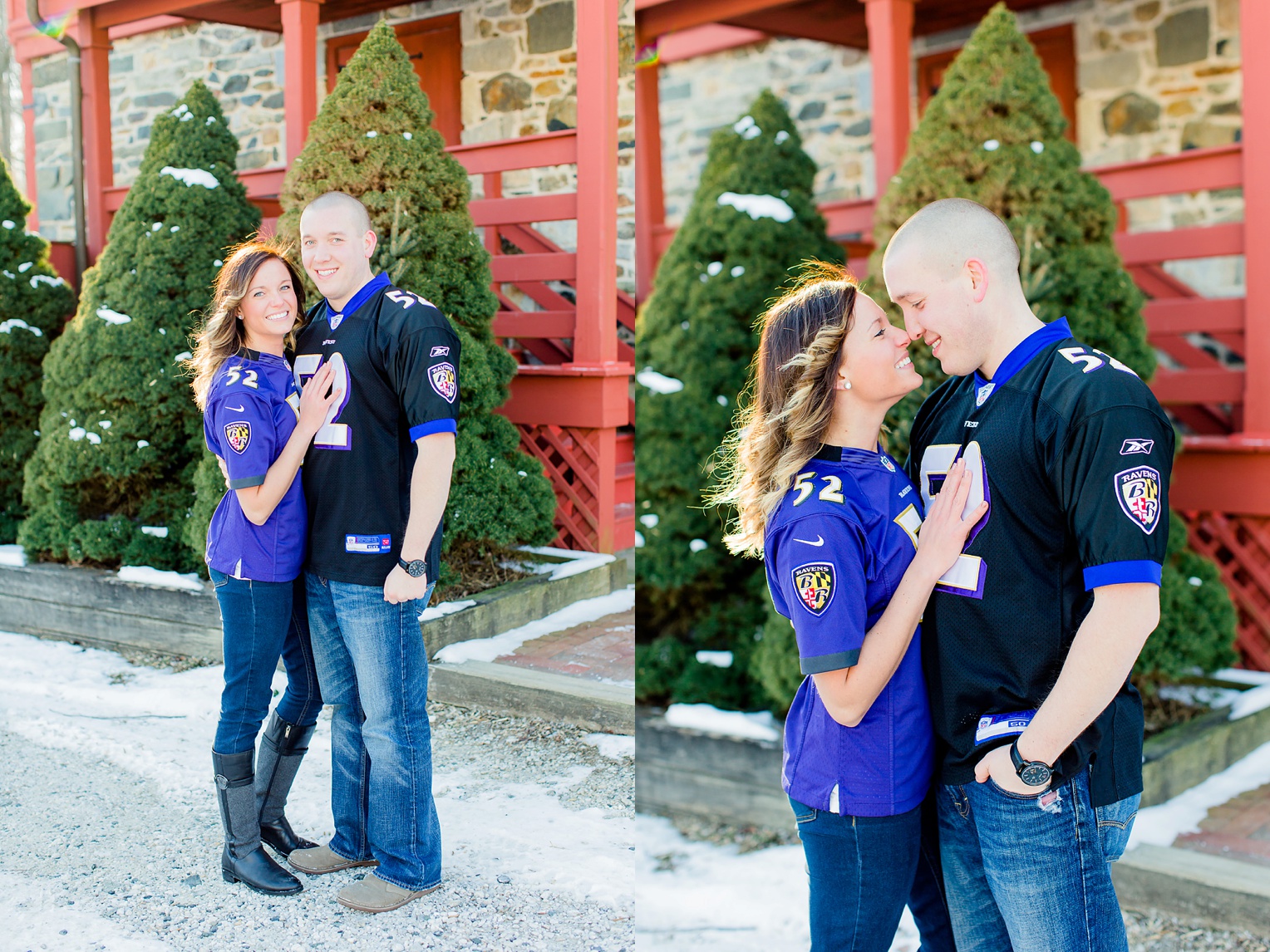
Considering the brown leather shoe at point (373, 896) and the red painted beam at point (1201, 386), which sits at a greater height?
the red painted beam at point (1201, 386)

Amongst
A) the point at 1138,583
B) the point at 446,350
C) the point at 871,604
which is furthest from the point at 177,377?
the point at 1138,583

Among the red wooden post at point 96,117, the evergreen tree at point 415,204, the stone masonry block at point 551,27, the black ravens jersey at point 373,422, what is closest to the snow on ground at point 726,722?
the evergreen tree at point 415,204

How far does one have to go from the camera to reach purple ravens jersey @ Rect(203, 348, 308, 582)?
2.34 metres

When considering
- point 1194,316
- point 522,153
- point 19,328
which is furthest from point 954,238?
point 19,328

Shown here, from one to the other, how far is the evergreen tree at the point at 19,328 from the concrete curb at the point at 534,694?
2.48 metres

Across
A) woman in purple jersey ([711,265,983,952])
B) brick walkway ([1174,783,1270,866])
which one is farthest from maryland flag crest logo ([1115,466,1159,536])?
brick walkway ([1174,783,1270,866])

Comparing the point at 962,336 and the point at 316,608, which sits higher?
the point at 962,336

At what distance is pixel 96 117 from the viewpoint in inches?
237

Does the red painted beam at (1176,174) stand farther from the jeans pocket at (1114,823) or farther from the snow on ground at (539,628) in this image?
the jeans pocket at (1114,823)

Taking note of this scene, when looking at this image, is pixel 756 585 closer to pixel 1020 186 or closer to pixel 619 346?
pixel 1020 186

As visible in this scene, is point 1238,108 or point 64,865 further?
point 1238,108

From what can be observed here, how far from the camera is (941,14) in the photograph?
267 inches

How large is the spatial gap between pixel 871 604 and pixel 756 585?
277 centimetres

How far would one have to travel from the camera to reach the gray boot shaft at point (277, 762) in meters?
2.62
